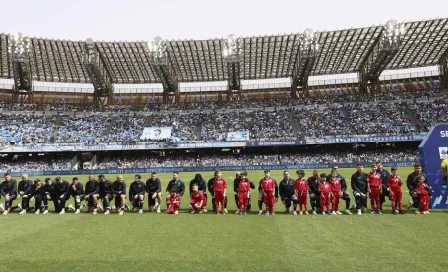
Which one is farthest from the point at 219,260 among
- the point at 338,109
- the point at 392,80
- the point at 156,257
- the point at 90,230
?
the point at 392,80

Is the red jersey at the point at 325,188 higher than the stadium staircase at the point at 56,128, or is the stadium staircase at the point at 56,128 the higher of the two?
the stadium staircase at the point at 56,128

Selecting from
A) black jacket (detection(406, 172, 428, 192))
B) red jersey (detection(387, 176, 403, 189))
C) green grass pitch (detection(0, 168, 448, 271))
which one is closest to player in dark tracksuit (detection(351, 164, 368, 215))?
red jersey (detection(387, 176, 403, 189))

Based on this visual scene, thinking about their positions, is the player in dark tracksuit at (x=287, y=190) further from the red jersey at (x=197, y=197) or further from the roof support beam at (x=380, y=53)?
the roof support beam at (x=380, y=53)

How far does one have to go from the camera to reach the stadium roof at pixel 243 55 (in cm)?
4519

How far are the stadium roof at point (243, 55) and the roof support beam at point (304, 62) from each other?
1050 mm

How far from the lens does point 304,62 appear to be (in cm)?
4816

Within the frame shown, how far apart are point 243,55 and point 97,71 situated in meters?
20.3

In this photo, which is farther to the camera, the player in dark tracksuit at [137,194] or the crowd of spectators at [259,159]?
the crowd of spectators at [259,159]

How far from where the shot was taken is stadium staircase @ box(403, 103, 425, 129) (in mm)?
50344

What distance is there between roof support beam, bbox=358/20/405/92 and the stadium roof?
2.54ft

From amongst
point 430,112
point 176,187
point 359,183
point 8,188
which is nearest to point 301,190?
point 359,183

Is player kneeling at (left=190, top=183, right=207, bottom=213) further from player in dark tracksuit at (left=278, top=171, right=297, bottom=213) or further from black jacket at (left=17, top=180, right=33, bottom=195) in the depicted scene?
black jacket at (left=17, top=180, right=33, bottom=195)

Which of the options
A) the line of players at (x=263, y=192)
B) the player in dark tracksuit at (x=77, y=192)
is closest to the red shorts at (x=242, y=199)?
the line of players at (x=263, y=192)

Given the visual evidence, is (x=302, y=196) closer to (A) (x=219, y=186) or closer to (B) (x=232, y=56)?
(A) (x=219, y=186)
